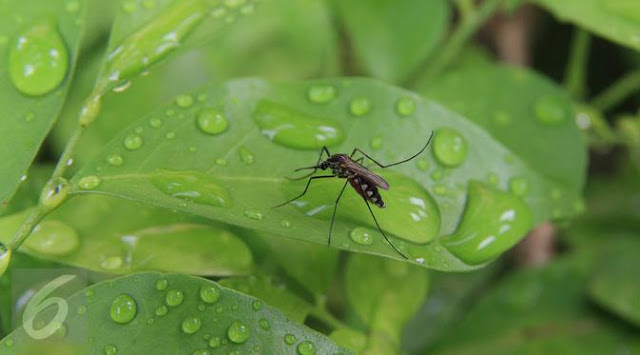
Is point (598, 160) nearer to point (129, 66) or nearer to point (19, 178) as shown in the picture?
point (129, 66)

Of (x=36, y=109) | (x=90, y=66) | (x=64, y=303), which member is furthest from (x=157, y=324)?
(x=90, y=66)

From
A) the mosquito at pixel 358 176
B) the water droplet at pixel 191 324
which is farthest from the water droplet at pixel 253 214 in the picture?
the water droplet at pixel 191 324

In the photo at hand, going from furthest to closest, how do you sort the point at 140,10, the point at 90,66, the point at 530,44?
the point at 530,44 < the point at 90,66 < the point at 140,10

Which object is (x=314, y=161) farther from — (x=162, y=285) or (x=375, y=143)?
(x=162, y=285)

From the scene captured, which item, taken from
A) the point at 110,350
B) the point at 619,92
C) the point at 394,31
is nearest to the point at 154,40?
the point at 110,350

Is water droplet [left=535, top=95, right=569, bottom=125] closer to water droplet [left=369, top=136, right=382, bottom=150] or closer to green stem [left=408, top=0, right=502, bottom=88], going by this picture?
green stem [left=408, top=0, right=502, bottom=88]

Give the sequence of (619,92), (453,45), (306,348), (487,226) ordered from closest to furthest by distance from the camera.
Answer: (306,348) < (487,226) < (453,45) < (619,92)

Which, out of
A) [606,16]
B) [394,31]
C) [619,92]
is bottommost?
[394,31]

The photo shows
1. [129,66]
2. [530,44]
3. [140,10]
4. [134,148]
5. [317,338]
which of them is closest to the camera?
[317,338]

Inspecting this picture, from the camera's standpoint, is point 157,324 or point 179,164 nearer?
point 157,324
